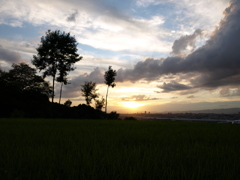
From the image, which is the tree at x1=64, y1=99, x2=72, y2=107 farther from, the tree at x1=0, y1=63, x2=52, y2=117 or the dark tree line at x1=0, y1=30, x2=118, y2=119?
the tree at x1=0, y1=63, x2=52, y2=117

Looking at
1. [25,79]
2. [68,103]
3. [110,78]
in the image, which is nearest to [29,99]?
[25,79]

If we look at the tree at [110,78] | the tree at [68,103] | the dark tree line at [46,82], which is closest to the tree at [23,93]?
the dark tree line at [46,82]

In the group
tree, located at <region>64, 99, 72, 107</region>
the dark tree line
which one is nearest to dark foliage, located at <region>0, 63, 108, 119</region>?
the dark tree line

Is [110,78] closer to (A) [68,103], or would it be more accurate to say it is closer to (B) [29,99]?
(A) [68,103]

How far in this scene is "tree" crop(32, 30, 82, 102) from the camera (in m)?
30.0

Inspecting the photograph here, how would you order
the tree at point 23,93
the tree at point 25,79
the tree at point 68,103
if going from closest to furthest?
the tree at point 23,93
the tree at point 25,79
the tree at point 68,103

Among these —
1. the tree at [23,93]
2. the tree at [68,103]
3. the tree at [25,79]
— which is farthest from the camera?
the tree at [68,103]

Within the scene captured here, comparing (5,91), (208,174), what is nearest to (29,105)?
(5,91)

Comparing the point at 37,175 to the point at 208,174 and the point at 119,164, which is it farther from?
the point at 208,174

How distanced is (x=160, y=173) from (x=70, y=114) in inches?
985

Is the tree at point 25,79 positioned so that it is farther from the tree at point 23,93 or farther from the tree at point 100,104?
the tree at point 100,104

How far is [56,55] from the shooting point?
3020 cm

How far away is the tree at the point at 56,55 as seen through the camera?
30.0 meters

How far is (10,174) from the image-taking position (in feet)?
7.07
